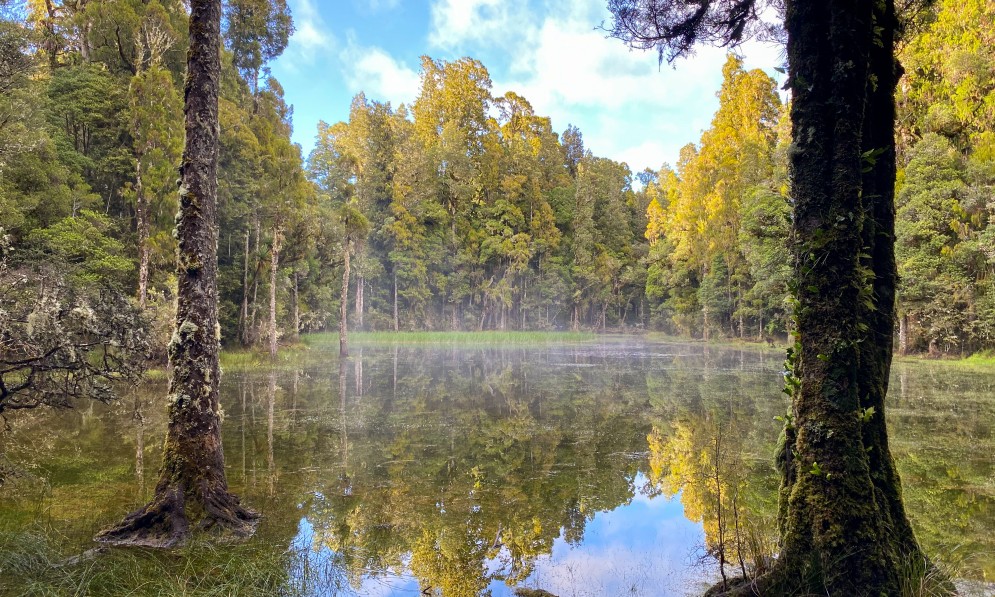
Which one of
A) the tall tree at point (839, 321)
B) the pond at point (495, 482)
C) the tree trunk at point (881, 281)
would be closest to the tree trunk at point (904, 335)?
the pond at point (495, 482)

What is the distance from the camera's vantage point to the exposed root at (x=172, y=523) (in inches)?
162

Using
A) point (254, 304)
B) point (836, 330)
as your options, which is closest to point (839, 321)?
point (836, 330)

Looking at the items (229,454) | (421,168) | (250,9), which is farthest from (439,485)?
(421,168)

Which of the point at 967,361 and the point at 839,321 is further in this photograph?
the point at 967,361

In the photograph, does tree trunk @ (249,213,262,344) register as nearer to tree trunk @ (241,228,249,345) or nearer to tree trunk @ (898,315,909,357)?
tree trunk @ (241,228,249,345)

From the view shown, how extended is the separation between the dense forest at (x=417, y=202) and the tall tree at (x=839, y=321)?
31cm

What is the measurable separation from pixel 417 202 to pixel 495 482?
114ft

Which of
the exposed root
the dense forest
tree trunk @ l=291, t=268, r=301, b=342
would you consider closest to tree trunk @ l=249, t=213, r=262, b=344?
the dense forest

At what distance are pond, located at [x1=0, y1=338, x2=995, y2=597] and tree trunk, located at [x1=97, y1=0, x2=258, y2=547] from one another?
1.58 ft

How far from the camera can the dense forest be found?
12664 millimetres

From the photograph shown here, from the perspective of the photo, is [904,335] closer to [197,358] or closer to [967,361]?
[967,361]

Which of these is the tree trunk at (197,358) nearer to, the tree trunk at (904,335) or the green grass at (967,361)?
the green grass at (967,361)

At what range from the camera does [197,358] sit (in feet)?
15.2

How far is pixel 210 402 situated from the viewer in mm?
4688
